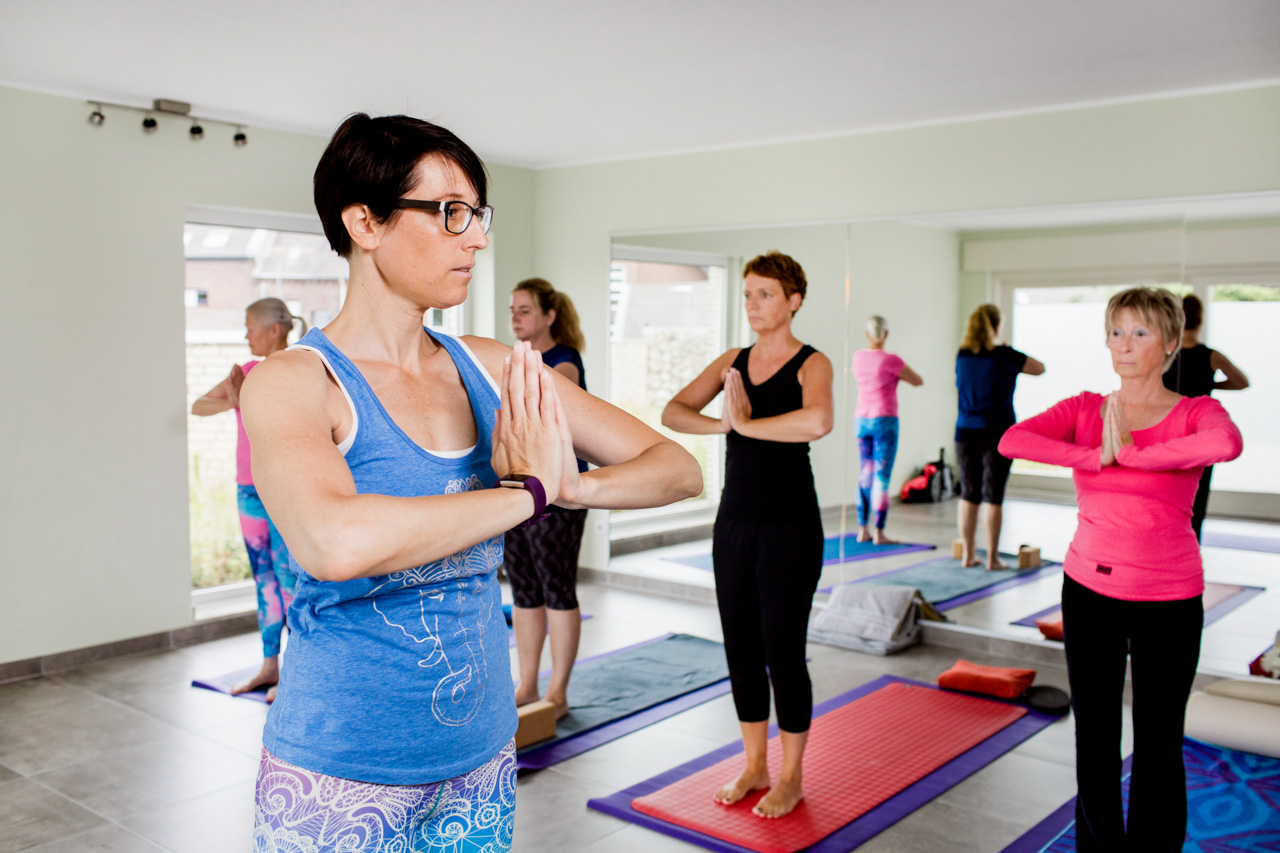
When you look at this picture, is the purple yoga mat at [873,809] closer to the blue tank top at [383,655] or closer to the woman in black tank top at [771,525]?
the woman in black tank top at [771,525]

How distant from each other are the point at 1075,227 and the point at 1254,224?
64 cm

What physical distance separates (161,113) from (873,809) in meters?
3.95

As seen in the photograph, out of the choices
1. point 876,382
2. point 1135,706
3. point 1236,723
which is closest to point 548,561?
point 1135,706

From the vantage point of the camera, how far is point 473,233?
3.59ft

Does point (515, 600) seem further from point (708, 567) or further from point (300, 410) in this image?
point (300, 410)

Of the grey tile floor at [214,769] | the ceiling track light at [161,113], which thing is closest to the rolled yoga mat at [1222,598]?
the grey tile floor at [214,769]

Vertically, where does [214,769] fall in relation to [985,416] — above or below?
below

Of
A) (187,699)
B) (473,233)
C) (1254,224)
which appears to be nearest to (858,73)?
(1254,224)

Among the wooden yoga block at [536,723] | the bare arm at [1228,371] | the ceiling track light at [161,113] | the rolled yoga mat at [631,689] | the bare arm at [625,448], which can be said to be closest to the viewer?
the bare arm at [625,448]

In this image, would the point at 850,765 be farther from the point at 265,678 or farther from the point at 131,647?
the point at 131,647

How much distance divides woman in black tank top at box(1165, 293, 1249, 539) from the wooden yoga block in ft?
8.38

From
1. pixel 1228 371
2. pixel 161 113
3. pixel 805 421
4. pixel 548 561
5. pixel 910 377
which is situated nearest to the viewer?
pixel 805 421

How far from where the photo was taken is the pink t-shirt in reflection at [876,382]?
479cm

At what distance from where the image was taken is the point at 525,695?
3719 mm
